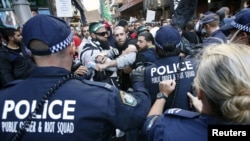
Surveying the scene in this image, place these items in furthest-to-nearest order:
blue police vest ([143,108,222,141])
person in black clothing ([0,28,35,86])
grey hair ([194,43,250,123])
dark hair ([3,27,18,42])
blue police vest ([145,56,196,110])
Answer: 1. dark hair ([3,27,18,42])
2. person in black clothing ([0,28,35,86])
3. blue police vest ([145,56,196,110])
4. blue police vest ([143,108,222,141])
5. grey hair ([194,43,250,123])

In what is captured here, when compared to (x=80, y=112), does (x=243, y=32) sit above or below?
above

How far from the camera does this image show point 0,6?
26.3 ft

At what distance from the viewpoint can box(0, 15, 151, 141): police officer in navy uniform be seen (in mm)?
1524

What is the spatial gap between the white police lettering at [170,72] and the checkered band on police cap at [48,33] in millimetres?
1111

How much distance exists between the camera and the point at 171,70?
8.23 ft

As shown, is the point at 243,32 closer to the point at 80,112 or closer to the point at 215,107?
the point at 215,107

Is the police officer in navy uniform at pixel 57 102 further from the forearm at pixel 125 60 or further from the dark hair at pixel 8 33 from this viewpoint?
the dark hair at pixel 8 33

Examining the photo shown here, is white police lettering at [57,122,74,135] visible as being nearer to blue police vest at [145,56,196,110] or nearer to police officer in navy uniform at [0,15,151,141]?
police officer in navy uniform at [0,15,151,141]

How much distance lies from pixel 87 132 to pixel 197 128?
2.09ft

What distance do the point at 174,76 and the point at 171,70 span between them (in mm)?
68

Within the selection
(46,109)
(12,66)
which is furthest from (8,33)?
(46,109)

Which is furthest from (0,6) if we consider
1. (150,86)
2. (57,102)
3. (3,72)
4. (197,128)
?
(197,128)

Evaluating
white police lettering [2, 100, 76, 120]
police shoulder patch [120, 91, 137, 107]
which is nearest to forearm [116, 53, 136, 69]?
police shoulder patch [120, 91, 137, 107]

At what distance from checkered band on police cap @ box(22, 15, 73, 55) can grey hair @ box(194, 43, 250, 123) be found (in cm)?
87
